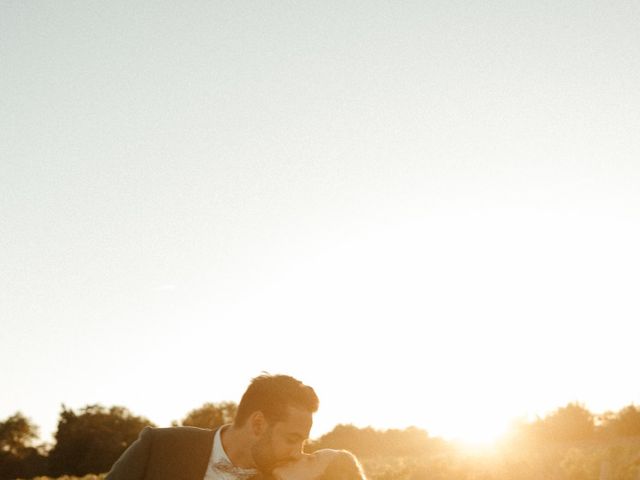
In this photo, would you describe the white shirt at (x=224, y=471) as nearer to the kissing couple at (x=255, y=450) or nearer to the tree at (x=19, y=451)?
the kissing couple at (x=255, y=450)

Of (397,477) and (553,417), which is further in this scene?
(553,417)

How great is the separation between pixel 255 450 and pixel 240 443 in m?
0.16

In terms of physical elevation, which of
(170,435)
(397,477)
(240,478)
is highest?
(170,435)

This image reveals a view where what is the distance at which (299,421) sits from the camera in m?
4.72

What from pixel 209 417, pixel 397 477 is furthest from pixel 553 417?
pixel 209 417

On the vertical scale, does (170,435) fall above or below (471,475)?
above

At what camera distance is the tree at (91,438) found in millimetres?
47938

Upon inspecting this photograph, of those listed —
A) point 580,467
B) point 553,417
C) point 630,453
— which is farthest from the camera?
point 553,417

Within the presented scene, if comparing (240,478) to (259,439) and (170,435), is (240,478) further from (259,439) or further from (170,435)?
(170,435)

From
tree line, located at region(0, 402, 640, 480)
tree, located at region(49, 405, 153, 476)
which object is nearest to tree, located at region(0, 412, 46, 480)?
tree line, located at region(0, 402, 640, 480)

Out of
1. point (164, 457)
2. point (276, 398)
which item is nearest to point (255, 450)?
point (276, 398)

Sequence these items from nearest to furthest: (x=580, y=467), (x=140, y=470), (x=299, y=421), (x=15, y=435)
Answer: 1. (x=140, y=470)
2. (x=299, y=421)
3. (x=580, y=467)
4. (x=15, y=435)

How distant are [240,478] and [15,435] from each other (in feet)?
211

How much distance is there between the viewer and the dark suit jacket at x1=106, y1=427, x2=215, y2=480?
4398 millimetres
